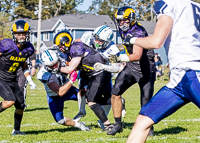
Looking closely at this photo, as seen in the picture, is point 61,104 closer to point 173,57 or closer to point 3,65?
point 3,65

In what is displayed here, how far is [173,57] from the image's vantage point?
3.25 meters

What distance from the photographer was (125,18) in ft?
17.2

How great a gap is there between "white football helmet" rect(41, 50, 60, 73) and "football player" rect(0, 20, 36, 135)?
2.04 feet

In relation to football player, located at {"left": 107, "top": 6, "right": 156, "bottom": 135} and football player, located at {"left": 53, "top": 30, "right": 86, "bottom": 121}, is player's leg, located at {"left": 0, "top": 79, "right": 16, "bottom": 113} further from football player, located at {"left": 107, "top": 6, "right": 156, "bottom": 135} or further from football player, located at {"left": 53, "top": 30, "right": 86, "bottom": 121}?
football player, located at {"left": 107, "top": 6, "right": 156, "bottom": 135}

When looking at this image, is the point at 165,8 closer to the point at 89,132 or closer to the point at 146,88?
the point at 146,88

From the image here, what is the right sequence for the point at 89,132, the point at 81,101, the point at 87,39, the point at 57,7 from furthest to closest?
the point at 57,7
the point at 81,101
the point at 87,39
the point at 89,132

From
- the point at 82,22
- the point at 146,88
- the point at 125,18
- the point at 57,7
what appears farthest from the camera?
the point at 57,7

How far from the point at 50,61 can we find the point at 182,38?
2.60 m

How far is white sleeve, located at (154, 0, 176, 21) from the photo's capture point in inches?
122

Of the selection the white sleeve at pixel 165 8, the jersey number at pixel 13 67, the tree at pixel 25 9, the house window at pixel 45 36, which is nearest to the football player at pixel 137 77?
the jersey number at pixel 13 67

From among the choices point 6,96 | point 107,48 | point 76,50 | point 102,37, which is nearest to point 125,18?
point 102,37

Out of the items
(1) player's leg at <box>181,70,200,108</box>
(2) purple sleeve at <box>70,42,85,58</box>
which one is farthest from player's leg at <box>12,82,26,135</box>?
(1) player's leg at <box>181,70,200,108</box>

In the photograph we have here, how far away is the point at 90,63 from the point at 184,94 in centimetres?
280

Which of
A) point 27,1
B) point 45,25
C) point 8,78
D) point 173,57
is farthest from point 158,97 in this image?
point 27,1
